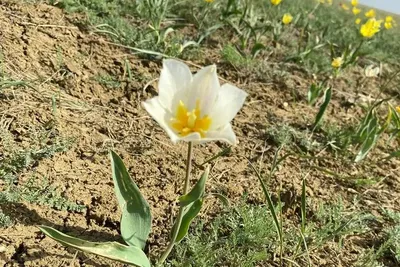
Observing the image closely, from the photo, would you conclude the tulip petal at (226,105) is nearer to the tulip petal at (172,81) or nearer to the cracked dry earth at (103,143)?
the tulip petal at (172,81)

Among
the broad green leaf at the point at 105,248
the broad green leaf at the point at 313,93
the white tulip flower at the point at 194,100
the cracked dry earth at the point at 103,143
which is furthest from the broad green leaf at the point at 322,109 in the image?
the broad green leaf at the point at 105,248

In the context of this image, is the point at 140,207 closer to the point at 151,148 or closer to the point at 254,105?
the point at 151,148

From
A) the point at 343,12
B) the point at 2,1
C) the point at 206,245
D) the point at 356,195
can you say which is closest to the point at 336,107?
the point at 356,195

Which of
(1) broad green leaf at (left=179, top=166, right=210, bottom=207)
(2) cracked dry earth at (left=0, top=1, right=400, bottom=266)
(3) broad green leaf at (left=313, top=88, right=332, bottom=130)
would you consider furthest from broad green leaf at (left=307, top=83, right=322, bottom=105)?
(1) broad green leaf at (left=179, top=166, right=210, bottom=207)

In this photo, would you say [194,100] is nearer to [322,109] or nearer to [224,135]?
[224,135]

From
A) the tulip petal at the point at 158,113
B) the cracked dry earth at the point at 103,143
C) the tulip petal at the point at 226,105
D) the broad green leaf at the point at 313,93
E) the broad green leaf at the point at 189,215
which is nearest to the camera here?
the tulip petal at the point at 158,113

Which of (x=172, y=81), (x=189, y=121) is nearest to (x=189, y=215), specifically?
(x=189, y=121)
